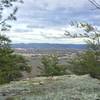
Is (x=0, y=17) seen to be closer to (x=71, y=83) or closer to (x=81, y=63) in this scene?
(x=71, y=83)

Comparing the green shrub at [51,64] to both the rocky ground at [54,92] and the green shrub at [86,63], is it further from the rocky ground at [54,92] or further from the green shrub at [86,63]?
the rocky ground at [54,92]

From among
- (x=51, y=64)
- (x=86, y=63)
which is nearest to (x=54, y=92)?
(x=86, y=63)

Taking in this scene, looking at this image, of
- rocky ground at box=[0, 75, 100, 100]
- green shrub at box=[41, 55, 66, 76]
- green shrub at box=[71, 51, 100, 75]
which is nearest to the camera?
rocky ground at box=[0, 75, 100, 100]

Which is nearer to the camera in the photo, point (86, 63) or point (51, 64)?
point (86, 63)

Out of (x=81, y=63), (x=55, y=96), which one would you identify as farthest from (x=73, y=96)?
(x=81, y=63)

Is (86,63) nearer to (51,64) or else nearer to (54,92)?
(51,64)

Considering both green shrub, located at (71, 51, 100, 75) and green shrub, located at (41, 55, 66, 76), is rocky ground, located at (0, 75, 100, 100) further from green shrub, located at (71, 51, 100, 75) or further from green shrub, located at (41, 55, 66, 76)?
green shrub, located at (41, 55, 66, 76)

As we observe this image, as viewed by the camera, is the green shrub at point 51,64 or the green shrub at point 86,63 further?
the green shrub at point 51,64

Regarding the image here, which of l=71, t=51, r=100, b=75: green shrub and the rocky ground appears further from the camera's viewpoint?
l=71, t=51, r=100, b=75: green shrub

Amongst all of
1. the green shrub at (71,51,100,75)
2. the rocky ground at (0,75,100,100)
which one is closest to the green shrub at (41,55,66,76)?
the green shrub at (71,51,100,75)

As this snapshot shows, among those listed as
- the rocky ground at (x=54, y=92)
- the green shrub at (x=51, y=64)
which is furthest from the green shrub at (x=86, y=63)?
the rocky ground at (x=54, y=92)

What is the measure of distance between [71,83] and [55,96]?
13.0 feet

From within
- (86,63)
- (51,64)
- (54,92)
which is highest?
(54,92)

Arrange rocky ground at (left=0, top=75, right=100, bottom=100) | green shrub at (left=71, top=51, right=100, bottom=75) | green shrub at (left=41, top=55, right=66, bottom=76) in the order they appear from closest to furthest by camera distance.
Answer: rocky ground at (left=0, top=75, right=100, bottom=100) → green shrub at (left=71, top=51, right=100, bottom=75) → green shrub at (left=41, top=55, right=66, bottom=76)
